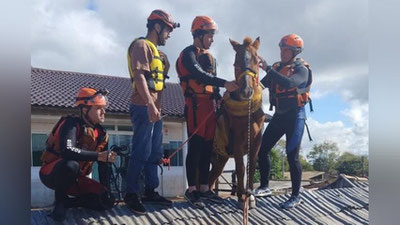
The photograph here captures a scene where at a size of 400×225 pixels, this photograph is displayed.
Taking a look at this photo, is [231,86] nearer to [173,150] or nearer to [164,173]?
[173,150]

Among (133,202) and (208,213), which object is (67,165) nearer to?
(133,202)

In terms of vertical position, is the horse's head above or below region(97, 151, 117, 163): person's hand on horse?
above

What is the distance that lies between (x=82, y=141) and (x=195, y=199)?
1.40 m

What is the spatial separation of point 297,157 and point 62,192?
8.72ft

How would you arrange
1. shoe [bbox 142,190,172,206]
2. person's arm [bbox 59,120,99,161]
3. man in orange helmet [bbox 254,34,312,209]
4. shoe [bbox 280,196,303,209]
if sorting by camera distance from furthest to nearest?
shoe [bbox 280,196,303,209], man in orange helmet [bbox 254,34,312,209], shoe [bbox 142,190,172,206], person's arm [bbox 59,120,99,161]

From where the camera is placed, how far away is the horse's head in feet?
17.7

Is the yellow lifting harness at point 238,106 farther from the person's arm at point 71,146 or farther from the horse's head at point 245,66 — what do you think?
the person's arm at point 71,146

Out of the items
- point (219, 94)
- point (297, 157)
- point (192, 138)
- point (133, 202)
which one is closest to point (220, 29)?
point (219, 94)

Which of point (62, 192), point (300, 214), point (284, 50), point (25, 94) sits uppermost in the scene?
point (284, 50)

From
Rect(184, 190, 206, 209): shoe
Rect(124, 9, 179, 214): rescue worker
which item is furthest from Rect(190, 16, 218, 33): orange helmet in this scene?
Rect(184, 190, 206, 209): shoe

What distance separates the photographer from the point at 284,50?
18.5 ft

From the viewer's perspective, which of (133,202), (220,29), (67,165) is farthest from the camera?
(220,29)

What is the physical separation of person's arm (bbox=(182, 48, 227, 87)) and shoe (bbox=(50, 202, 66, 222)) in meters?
1.92

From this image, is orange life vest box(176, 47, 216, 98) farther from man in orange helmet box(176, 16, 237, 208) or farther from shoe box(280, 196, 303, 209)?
shoe box(280, 196, 303, 209)
